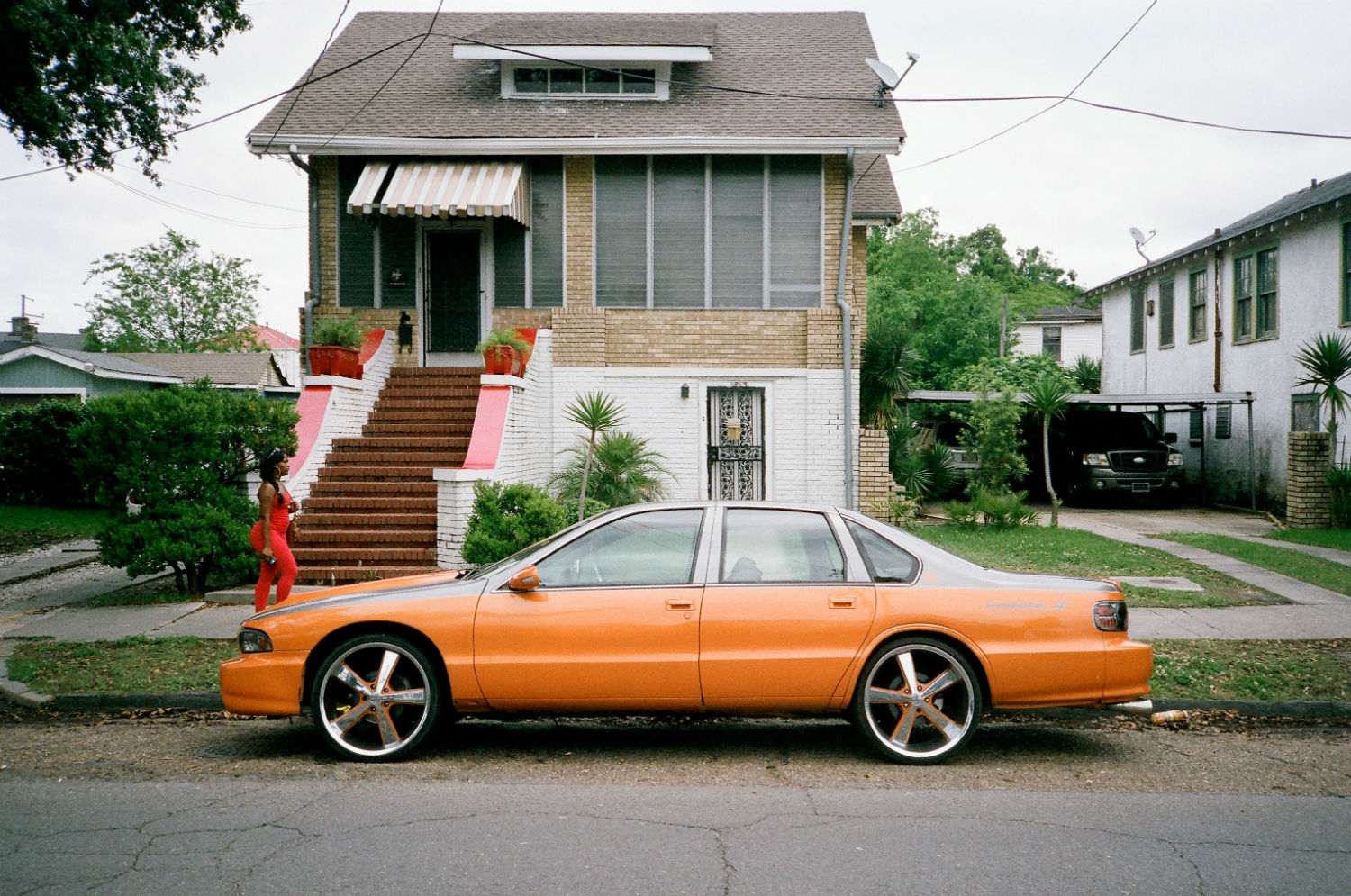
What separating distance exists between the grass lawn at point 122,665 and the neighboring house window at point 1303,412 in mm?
17881

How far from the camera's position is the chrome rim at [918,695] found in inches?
215

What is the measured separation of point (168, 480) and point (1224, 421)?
20.2 m

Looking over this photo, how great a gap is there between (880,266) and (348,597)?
41.8 metres

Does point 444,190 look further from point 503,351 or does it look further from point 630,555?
point 630,555

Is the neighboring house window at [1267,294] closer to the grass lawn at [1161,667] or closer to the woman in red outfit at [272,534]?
the grass lawn at [1161,667]

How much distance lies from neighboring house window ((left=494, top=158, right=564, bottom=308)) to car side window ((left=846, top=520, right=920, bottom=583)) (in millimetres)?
9865

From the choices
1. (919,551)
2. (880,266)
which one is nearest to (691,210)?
(919,551)

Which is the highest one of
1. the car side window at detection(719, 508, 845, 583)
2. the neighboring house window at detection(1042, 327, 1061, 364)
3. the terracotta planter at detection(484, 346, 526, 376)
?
the neighboring house window at detection(1042, 327, 1061, 364)

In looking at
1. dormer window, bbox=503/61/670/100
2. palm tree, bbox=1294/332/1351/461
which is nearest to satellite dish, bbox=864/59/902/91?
dormer window, bbox=503/61/670/100

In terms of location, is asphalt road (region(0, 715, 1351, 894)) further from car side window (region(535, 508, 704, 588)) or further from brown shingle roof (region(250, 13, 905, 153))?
brown shingle roof (region(250, 13, 905, 153))

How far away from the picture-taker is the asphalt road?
3.96 meters

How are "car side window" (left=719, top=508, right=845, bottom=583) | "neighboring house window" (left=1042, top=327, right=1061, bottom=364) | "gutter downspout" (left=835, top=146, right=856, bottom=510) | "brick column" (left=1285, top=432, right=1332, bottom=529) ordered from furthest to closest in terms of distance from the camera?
"neighboring house window" (left=1042, top=327, right=1061, bottom=364) → "brick column" (left=1285, top=432, right=1332, bottom=529) → "gutter downspout" (left=835, top=146, right=856, bottom=510) → "car side window" (left=719, top=508, right=845, bottom=583)

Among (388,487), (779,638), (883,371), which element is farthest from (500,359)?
(779,638)

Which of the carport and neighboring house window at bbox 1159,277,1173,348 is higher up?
neighboring house window at bbox 1159,277,1173,348
